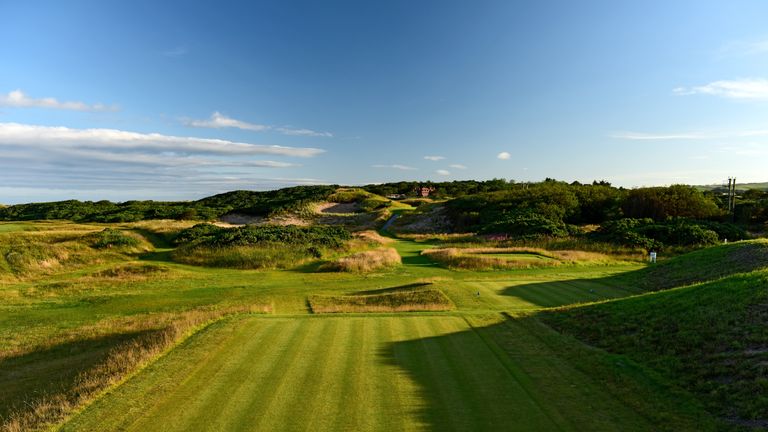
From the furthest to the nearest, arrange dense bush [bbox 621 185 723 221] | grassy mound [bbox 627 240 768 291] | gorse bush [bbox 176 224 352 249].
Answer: dense bush [bbox 621 185 723 221] < gorse bush [bbox 176 224 352 249] < grassy mound [bbox 627 240 768 291]

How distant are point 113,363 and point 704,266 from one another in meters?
27.2

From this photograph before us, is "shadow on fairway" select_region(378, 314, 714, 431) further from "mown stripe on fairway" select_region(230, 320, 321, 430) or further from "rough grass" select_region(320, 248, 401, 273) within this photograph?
"rough grass" select_region(320, 248, 401, 273)

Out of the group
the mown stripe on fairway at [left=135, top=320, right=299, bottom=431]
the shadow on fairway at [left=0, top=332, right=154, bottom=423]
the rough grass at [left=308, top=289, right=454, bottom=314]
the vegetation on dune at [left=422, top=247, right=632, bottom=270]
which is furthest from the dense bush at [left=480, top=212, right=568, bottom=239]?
the shadow on fairway at [left=0, top=332, right=154, bottom=423]

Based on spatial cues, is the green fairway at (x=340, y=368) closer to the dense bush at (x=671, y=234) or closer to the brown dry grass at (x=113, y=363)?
the brown dry grass at (x=113, y=363)

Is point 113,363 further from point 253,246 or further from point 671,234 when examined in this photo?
point 671,234

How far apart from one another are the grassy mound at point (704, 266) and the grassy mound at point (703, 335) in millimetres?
8338

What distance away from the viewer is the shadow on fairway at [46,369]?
408 inches

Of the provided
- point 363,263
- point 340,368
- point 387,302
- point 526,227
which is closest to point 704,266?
point 387,302

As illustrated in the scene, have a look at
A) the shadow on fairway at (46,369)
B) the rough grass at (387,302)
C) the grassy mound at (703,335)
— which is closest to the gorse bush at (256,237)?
the rough grass at (387,302)

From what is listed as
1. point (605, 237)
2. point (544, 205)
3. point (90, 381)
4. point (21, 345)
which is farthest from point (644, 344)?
point (544, 205)

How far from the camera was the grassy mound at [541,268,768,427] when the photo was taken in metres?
8.12

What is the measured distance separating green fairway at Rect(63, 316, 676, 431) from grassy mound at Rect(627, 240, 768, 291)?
13747 millimetres

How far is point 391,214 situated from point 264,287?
146ft

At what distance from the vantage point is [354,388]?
891cm
